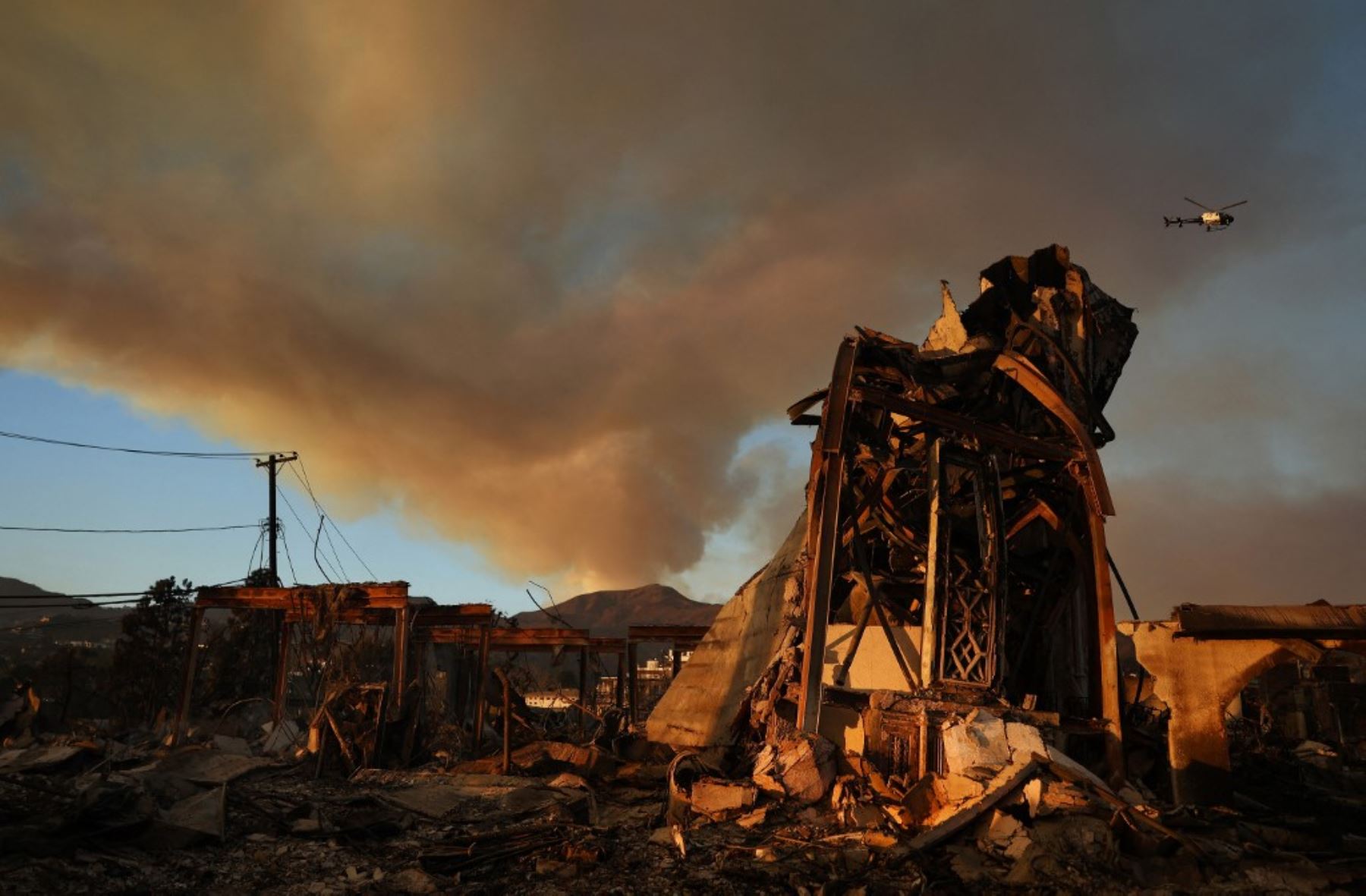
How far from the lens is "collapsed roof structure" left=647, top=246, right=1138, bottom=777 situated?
44.7 feet

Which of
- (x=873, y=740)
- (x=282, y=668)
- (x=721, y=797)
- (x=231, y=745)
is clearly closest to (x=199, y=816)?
(x=721, y=797)

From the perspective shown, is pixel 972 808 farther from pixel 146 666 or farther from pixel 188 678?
pixel 146 666

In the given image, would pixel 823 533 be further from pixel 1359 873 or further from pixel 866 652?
pixel 1359 873

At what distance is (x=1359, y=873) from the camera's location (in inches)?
337

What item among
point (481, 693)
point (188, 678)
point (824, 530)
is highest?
point (824, 530)

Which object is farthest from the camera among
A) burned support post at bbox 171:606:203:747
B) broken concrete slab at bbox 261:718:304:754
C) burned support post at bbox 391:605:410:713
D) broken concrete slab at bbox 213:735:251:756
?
burned support post at bbox 171:606:203:747

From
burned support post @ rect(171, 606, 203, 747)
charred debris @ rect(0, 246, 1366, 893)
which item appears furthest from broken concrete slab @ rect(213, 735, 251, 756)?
burned support post @ rect(171, 606, 203, 747)

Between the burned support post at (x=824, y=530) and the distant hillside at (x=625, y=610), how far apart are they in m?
110

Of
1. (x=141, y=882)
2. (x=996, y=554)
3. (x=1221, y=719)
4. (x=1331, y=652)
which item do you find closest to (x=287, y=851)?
(x=141, y=882)

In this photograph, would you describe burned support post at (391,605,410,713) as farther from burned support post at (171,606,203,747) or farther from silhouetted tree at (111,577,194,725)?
silhouetted tree at (111,577,194,725)

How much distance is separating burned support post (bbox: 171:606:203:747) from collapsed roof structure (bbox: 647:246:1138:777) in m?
12.8

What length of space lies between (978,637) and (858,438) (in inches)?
164

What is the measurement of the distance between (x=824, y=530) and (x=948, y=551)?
2.75 metres

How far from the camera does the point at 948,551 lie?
14312 millimetres
